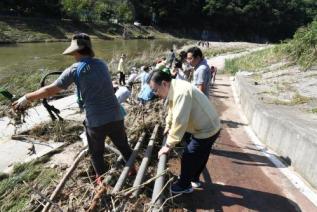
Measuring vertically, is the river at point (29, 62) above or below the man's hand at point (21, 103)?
below

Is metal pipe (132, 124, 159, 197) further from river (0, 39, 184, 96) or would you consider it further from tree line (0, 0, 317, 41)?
tree line (0, 0, 317, 41)

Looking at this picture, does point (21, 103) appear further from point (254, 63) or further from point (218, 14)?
point (218, 14)

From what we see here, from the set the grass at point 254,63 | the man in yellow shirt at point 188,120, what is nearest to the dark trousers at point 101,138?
the man in yellow shirt at point 188,120

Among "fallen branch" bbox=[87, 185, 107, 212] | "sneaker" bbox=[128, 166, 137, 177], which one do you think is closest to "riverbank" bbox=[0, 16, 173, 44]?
"sneaker" bbox=[128, 166, 137, 177]

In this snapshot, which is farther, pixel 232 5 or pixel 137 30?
pixel 232 5

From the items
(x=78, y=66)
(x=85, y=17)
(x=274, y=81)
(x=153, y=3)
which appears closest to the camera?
(x=78, y=66)

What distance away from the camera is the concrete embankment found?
6055mm

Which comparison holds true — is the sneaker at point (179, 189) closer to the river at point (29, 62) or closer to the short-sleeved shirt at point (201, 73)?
the short-sleeved shirt at point (201, 73)

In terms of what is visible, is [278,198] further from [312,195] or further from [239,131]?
[239,131]

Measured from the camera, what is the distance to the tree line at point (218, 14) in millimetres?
72688

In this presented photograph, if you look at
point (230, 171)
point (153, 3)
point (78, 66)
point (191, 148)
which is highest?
point (153, 3)

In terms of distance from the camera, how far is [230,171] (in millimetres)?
6438

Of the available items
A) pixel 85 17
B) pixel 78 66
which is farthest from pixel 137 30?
pixel 78 66

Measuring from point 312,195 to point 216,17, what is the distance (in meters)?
80.3
